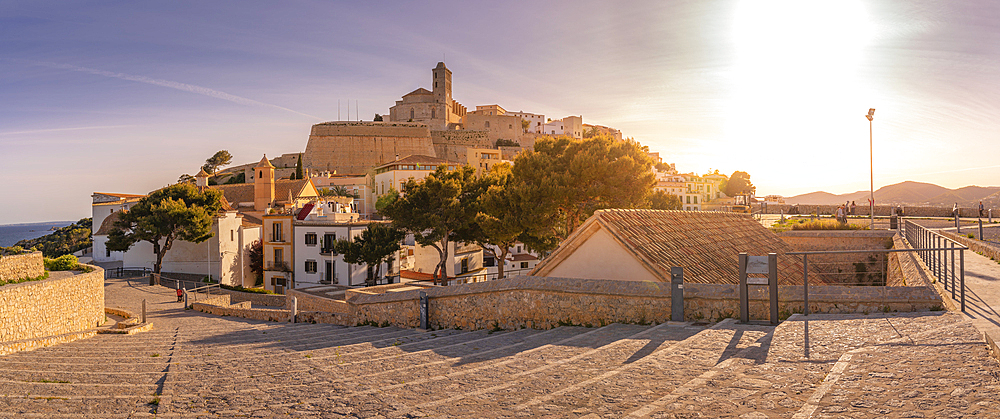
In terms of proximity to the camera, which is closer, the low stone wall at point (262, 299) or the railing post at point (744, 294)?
the railing post at point (744, 294)

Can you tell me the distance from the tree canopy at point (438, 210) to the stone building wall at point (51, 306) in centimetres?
1501

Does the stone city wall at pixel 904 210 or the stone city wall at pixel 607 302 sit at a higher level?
the stone city wall at pixel 904 210

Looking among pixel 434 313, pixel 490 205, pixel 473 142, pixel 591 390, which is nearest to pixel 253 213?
pixel 490 205

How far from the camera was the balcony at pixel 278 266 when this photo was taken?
39.1m

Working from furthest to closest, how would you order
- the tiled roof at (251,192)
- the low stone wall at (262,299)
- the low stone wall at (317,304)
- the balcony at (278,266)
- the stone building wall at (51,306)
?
the tiled roof at (251,192) < the balcony at (278,266) < the low stone wall at (262,299) < the low stone wall at (317,304) < the stone building wall at (51,306)

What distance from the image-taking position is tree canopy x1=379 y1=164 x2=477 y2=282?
101 feet

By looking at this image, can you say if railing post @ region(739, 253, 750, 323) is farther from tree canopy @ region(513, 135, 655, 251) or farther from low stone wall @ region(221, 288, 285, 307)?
low stone wall @ region(221, 288, 285, 307)

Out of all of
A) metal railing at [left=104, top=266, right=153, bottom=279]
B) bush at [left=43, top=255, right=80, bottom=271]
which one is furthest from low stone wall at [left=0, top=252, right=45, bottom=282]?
metal railing at [left=104, top=266, right=153, bottom=279]

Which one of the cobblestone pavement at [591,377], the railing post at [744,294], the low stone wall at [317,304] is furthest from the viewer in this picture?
the low stone wall at [317,304]

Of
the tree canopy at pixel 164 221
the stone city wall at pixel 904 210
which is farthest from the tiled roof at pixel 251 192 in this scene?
the stone city wall at pixel 904 210

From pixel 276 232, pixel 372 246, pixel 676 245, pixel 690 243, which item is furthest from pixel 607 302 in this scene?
pixel 276 232

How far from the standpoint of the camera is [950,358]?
4.92m

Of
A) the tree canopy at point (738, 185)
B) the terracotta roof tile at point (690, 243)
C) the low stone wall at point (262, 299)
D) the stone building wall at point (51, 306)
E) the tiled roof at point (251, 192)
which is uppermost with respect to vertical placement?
the tree canopy at point (738, 185)

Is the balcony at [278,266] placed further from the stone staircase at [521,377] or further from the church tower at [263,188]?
the stone staircase at [521,377]
